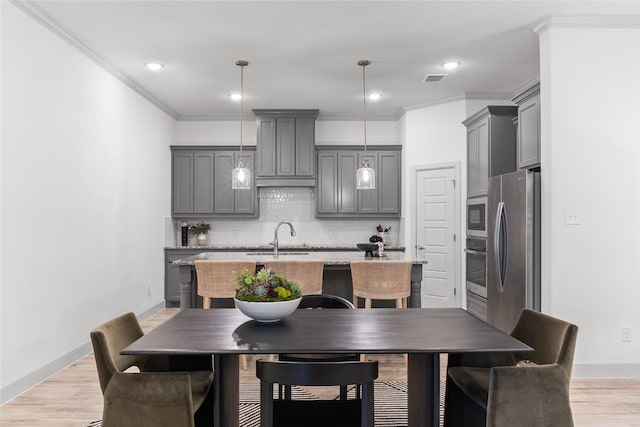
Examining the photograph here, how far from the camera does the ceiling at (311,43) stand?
355cm

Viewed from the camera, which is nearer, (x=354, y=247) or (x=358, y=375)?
(x=358, y=375)

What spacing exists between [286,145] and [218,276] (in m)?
3.20

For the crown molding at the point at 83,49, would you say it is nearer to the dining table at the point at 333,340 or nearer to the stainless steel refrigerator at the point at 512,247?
the dining table at the point at 333,340

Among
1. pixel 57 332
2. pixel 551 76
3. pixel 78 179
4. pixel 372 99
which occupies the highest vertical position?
pixel 372 99

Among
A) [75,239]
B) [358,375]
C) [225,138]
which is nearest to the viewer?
[358,375]

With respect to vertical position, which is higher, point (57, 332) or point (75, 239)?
point (75, 239)

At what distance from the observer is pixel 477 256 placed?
Result: 17.0 ft

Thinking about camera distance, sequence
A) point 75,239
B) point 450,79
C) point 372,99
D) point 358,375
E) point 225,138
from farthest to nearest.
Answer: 1. point 225,138
2. point 372,99
3. point 450,79
4. point 75,239
5. point 358,375

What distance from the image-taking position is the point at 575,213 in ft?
12.0

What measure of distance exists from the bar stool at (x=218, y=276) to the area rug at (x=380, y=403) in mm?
707

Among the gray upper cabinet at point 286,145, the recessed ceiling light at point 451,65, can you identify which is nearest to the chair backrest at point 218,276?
the recessed ceiling light at point 451,65

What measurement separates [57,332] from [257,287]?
8.17 ft

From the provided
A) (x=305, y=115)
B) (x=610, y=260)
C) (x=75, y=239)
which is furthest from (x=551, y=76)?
(x=75, y=239)

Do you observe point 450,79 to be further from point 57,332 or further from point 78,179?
point 57,332
